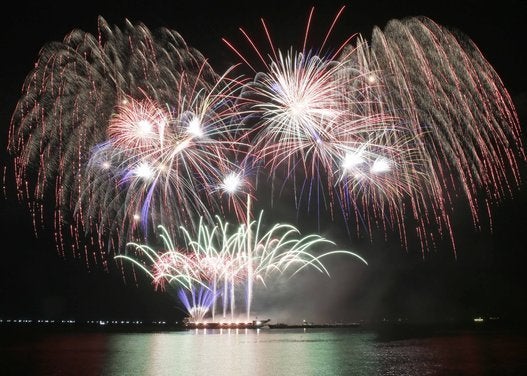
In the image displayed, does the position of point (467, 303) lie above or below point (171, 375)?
above

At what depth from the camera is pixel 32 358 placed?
1073 inches

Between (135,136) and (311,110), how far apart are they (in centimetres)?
997

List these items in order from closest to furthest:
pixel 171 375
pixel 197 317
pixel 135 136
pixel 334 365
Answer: pixel 171 375
pixel 334 365
pixel 135 136
pixel 197 317

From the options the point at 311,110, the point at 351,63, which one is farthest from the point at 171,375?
the point at 351,63

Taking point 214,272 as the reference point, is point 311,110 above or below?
above

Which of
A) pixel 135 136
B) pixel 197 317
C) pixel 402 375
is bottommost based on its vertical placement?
pixel 402 375

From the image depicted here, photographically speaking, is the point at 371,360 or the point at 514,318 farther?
the point at 514,318

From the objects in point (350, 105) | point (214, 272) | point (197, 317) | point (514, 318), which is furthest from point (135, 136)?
point (514, 318)

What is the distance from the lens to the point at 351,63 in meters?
25.8

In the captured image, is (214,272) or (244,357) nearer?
(244,357)

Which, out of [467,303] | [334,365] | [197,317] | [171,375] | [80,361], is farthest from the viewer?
[467,303]

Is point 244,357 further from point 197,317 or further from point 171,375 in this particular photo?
point 197,317

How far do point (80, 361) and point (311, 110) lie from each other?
1655 centimetres

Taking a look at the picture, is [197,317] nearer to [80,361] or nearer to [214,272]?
[214,272]
